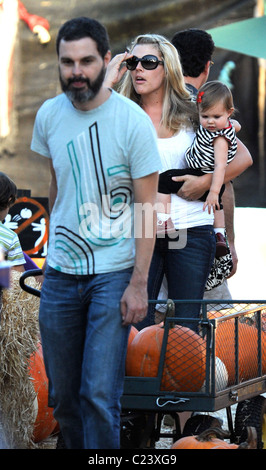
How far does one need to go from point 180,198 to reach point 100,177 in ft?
3.74

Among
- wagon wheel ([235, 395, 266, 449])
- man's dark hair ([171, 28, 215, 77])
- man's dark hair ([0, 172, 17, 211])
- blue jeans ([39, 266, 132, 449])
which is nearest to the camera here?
blue jeans ([39, 266, 132, 449])

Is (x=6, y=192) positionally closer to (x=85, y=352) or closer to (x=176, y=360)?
(x=176, y=360)

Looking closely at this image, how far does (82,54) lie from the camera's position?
11.3 ft

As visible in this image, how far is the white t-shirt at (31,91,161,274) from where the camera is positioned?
3.48m

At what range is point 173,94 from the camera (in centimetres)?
466

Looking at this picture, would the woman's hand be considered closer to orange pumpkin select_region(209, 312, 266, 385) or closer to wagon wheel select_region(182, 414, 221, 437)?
orange pumpkin select_region(209, 312, 266, 385)

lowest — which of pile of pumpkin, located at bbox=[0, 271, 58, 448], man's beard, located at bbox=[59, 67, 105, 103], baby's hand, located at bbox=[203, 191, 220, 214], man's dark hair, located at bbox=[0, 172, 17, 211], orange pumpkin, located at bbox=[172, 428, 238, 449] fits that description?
orange pumpkin, located at bbox=[172, 428, 238, 449]

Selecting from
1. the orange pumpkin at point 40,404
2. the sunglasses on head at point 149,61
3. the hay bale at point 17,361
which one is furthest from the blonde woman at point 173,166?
the orange pumpkin at point 40,404

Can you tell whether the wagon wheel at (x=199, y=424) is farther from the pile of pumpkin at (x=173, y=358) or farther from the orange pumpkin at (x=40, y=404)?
the orange pumpkin at (x=40, y=404)

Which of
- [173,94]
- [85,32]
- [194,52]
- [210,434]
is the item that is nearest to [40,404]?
[210,434]

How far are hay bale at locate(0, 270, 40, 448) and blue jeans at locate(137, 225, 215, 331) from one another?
2.23 feet

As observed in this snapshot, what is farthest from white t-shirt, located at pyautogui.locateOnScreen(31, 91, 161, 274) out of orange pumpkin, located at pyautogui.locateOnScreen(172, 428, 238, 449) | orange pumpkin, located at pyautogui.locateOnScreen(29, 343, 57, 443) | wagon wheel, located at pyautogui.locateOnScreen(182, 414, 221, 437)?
orange pumpkin, located at pyautogui.locateOnScreen(29, 343, 57, 443)

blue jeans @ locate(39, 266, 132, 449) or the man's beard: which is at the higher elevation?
the man's beard
